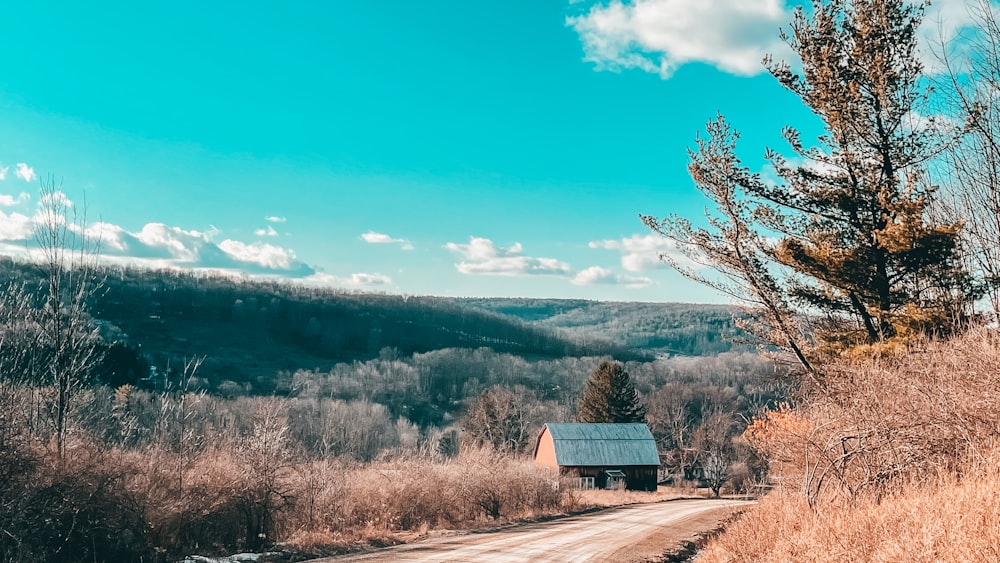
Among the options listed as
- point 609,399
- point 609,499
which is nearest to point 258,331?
point 609,399

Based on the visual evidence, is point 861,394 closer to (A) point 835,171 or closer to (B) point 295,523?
(A) point 835,171

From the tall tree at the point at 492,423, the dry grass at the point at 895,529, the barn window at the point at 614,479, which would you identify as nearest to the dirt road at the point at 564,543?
the dry grass at the point at 895,529

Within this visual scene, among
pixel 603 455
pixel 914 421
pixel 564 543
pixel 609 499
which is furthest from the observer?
pixel 603 455

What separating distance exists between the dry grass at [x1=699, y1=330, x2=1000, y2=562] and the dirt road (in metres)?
3.89

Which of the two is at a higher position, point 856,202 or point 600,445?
point 856,202

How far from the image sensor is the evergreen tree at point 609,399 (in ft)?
185

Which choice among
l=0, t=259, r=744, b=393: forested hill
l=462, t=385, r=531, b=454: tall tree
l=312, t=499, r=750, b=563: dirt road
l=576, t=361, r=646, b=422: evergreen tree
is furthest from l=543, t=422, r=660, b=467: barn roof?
l=0, t=259, r=744, b=393: forested hill

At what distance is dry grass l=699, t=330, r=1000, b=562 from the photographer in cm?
755

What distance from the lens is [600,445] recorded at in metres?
50.7

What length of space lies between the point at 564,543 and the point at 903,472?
338 inches

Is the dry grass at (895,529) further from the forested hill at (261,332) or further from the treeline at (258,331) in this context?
the forested hill at (261,332)

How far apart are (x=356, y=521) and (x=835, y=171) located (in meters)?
15.1

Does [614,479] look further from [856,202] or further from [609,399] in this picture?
[856,202]

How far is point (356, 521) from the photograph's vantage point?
17.9 m
